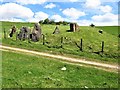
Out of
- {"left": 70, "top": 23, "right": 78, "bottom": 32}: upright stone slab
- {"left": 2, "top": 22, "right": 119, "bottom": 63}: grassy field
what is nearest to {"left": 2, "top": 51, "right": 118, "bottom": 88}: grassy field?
{"left": 2, "top": 22, "right": 119, "bottom": 63}: grassy field

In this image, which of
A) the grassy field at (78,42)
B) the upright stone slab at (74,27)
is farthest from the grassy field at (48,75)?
the upright stone slab at (74,27)

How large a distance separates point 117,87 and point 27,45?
80.2 ft

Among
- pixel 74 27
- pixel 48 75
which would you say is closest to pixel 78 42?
pixel 74 27

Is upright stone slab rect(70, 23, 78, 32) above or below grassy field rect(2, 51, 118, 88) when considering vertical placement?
above

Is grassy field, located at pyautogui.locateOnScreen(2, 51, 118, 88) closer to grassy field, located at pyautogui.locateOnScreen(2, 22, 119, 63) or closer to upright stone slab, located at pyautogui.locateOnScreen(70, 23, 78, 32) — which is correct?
grassy field, located at pyautogui.locateOnScreen(2, 22, 119, 63)

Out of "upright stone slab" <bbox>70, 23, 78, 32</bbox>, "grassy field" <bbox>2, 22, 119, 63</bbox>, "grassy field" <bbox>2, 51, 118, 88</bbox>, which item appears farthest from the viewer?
"upright stone slab" <bbox>70, 23, 78, 32</bbox>

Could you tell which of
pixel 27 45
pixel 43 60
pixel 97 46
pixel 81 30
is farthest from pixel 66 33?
pixel 43 60

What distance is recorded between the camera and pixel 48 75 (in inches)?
1071

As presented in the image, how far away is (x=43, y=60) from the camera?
3500 cm

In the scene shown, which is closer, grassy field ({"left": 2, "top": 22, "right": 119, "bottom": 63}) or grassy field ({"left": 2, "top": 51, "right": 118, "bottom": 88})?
grassy field ({"left": 2, "top": 51, "right": 118, "bottom": 88})

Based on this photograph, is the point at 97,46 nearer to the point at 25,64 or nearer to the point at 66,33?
the point at 66,33

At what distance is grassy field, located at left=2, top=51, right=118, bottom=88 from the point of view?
2394 cm

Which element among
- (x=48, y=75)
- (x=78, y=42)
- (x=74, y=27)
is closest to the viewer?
(x=48, y=75)

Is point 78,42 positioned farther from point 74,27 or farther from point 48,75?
point 48,75
